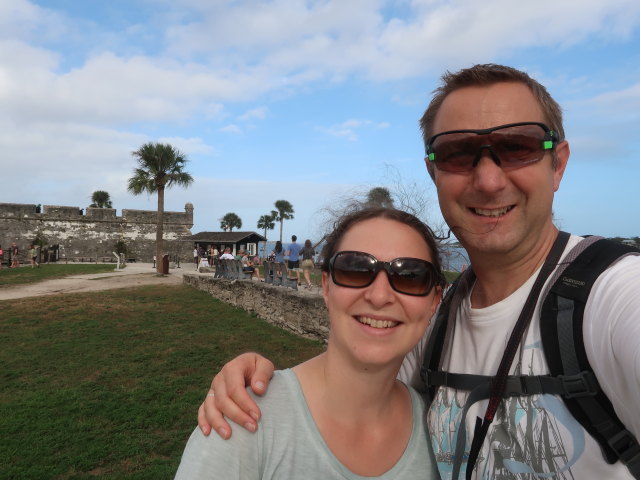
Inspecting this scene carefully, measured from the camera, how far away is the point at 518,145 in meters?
1.53

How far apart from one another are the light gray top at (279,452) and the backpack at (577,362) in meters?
0.46

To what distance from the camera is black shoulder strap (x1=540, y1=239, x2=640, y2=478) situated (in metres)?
1.12

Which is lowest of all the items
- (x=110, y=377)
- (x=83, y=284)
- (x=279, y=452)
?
(x=110, y=377)

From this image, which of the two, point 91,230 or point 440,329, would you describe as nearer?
point 440,329

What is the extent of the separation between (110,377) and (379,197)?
6.53m

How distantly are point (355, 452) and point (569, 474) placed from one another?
0.63m

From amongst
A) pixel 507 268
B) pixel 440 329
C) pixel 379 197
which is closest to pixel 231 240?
pixel 379 197

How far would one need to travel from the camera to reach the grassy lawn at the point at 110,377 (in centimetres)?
441

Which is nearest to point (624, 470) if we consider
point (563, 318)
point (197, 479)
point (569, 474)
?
point (569, 474)

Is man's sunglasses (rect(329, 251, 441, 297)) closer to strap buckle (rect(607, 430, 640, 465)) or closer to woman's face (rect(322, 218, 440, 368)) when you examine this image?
woman's face (rect(322, 218, 440, 368))

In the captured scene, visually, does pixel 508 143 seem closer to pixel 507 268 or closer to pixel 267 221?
pixel 507 268

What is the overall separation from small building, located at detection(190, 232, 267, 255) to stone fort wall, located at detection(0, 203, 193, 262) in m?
1.87

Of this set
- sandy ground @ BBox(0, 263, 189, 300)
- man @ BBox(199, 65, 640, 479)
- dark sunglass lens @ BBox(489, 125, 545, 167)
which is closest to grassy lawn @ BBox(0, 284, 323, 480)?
sandy ground @ BBox(0, 263, 189, 300)

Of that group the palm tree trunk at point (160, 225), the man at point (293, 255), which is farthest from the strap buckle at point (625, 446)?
the palm tree trunk at point (160, 225)
